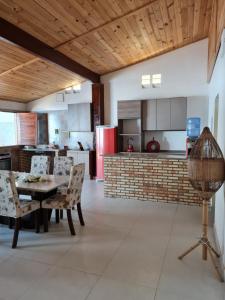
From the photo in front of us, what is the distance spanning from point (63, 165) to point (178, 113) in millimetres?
3292

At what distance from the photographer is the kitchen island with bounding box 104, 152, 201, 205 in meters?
4.50

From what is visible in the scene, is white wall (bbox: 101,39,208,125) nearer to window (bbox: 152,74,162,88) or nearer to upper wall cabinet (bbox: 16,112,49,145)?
window (bbox: 152,74,162,88)

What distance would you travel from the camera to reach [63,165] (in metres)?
4.30

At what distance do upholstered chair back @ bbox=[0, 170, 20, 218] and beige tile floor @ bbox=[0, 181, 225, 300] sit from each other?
17.3 inches

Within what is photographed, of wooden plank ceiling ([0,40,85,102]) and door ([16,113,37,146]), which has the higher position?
wooden plank ceiling ([0,40,85,102])

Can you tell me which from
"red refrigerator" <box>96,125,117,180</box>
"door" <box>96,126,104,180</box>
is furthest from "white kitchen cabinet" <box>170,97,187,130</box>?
"door" <box>96,126,104,180</box>

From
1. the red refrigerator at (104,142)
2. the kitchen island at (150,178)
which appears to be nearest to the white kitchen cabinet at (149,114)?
the red refrigerator at (104,142)

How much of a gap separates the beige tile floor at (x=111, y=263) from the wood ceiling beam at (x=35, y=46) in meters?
2.92

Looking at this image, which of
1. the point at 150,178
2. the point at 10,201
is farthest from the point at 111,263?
the point at 150,178

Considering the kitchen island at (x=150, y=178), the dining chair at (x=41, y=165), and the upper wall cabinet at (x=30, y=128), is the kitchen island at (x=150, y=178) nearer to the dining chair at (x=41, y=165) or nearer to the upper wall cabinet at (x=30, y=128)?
the dining chair at (x=41, y=165)

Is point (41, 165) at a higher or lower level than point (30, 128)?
lower

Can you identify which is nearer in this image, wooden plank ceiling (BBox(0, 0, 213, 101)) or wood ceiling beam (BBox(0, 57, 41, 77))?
wooden plank ceiling (BBox(0, 0, 213, 101))

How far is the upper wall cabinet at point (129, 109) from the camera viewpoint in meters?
6.34

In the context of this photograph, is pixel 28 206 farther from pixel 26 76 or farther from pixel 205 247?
pixel 26 76
